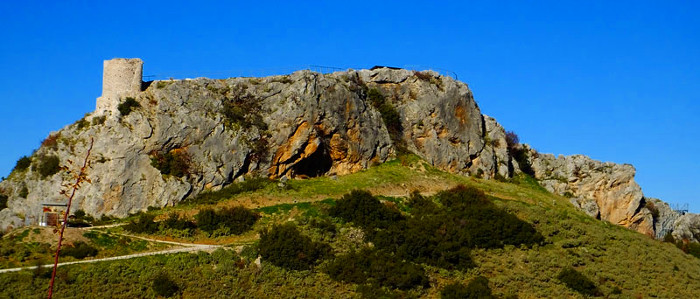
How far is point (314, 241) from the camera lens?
5600 cm

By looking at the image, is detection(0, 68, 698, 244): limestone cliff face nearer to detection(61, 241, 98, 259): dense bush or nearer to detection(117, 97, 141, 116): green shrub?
detection(117, 97, 141, 116): green shrub

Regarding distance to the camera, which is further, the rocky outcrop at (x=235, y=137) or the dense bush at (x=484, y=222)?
the rocky outcrop at (x=235, y=137)

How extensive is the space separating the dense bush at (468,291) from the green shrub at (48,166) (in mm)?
29425

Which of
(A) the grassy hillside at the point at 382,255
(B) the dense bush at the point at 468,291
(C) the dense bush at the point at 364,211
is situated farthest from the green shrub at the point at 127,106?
(B) the dense bush at the point at 468,291

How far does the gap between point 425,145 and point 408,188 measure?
28.0ft

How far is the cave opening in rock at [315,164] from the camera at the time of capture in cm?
6844

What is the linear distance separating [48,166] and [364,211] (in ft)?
75.3

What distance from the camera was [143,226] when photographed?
5684cm

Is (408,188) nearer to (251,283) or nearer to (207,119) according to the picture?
(207,119)

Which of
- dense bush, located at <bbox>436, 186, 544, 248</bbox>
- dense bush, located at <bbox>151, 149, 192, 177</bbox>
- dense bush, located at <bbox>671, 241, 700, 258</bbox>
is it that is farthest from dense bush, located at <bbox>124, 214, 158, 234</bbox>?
dense bush, located at <bbox>671, 241, 700, 258</bbox>

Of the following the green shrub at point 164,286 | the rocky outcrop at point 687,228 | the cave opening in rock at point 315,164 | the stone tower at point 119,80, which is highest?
the stone tower at point 119,80

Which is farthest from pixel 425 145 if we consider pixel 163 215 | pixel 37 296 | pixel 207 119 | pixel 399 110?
pixel 37 296

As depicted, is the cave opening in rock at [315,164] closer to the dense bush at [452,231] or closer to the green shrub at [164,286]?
the dense bush at [452,231]

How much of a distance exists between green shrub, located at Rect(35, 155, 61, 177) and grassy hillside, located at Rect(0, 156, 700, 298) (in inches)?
320
